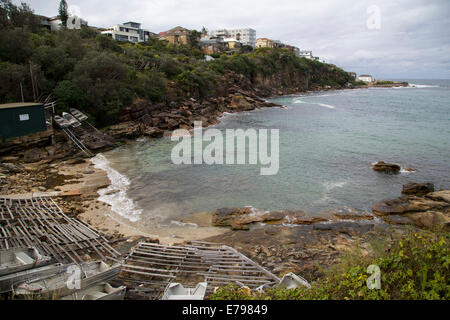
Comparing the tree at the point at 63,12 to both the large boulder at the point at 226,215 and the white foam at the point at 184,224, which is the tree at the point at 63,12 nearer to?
the white foam at the point at 184,224

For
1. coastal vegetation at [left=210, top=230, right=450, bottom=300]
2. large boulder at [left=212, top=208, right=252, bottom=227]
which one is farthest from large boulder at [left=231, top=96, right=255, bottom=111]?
coastal vegetation at [left=210, top=230, right=450, bottom=300]

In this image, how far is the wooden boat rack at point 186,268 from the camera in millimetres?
9742

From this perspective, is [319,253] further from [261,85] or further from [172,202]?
[261,85]

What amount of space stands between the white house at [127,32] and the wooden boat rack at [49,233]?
7296 cm

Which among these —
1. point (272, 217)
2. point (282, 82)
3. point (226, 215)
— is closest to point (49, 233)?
point (226, 215)

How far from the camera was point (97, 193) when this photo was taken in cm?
1905

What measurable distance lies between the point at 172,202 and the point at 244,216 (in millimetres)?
4741

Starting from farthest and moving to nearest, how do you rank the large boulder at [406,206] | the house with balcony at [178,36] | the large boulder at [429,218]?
1. the house with balcony at [178,36]
2. the large boulder at [406,206]
3. the large boulder at [429,218]

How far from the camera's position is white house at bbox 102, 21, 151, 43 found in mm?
78562

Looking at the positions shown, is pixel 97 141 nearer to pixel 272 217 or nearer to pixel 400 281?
pixel 272 217

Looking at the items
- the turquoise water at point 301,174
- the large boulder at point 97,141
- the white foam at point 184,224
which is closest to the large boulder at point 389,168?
the turquoise water at point 301,174

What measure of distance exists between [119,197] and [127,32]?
76280 mm

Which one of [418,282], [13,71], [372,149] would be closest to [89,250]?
[418,282]

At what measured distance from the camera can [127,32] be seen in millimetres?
81875
